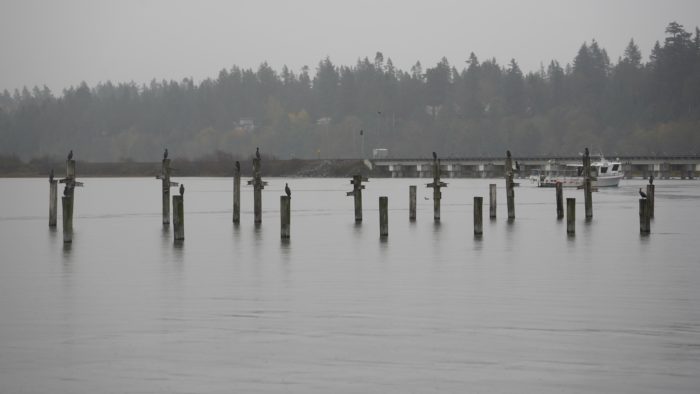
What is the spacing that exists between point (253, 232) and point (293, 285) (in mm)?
22639

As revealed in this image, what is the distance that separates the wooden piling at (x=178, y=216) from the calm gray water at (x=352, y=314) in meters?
0.65

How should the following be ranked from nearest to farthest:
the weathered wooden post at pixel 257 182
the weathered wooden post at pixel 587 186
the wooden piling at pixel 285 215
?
the wooden piling at pixel 285 215
the weathered wooden post at pixel 257 182
the weathered wooden post at pixel 587 186

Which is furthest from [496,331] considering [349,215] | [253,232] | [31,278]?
[349,215]

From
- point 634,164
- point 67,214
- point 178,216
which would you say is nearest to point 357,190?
point 178,216

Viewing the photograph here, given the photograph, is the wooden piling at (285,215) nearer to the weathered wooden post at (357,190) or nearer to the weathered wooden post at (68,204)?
the weathered wooden post at (357,190)

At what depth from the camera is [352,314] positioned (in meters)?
24.2

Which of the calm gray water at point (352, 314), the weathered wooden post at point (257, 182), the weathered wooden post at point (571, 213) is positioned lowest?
the calm gray water at point (352, 314)

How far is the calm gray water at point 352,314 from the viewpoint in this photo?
17.5 meters

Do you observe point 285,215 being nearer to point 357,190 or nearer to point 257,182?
point 257,182

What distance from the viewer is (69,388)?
17.0m

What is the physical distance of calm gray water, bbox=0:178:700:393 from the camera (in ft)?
57.4

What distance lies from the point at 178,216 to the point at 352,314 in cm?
1957

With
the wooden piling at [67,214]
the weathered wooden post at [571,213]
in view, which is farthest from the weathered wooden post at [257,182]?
the weathered wooden post at [571,213]

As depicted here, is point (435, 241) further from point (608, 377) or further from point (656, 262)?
point (608, 377)
